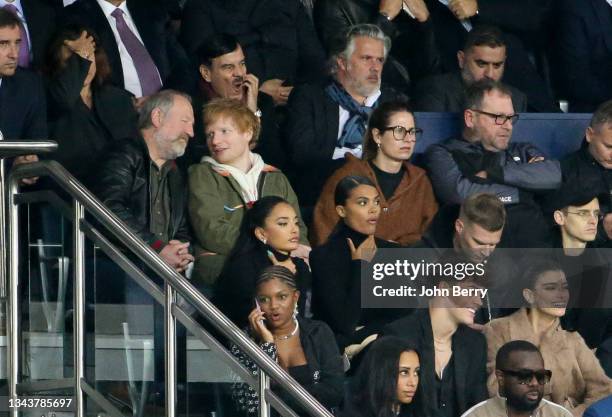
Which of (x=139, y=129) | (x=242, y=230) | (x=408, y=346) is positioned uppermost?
(x=139, y=129)

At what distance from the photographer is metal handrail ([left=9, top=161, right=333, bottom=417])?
6.09 metres

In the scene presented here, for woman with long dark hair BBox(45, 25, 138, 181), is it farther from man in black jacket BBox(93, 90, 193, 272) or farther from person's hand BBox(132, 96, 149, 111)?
man in black jacket BBox(93, 90, 193, 272)

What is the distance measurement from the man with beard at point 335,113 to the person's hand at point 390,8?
81cm

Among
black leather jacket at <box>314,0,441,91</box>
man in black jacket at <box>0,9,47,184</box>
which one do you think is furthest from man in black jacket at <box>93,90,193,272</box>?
black leather jacket at <box>314,0,441,91</box>

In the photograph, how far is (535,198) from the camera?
8258 millimetres

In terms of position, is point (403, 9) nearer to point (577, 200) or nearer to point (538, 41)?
point (538, 41)

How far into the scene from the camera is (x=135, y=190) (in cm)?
731

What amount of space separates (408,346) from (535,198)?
1305 millimetres

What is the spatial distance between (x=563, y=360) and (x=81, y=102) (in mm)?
2539

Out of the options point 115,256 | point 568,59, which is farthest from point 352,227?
point 568,59

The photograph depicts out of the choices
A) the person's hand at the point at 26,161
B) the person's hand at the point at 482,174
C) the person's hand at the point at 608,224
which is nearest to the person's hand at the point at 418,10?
the person's hand at the point at 482,174

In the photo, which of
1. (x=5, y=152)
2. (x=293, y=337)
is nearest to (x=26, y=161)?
(x=5, y=152)

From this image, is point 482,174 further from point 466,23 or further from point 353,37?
point 466,23

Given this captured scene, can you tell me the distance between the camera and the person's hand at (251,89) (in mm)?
8117
